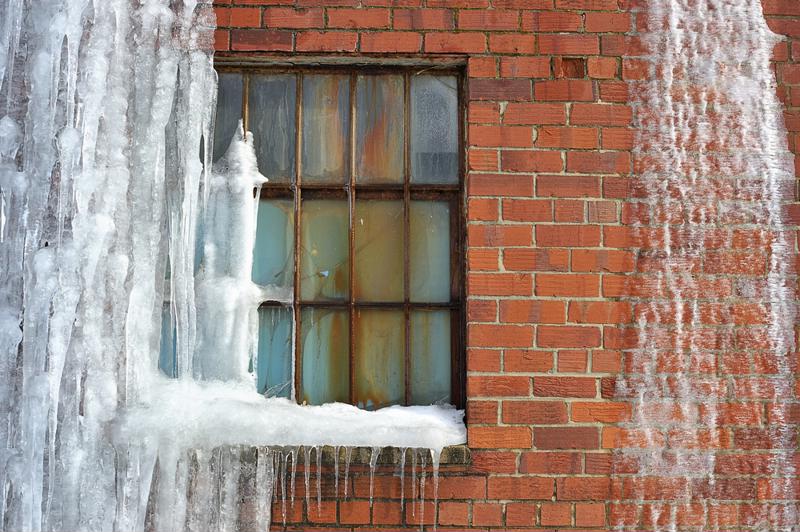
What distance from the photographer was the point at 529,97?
8.87 feet

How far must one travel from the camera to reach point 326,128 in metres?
2.85

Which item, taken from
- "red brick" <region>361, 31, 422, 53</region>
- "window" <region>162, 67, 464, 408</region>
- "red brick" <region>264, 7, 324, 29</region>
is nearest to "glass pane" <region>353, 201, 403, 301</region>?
"window" <region>162, 67, 464, 408</region>

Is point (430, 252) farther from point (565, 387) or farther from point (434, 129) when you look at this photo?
point (565, 387)

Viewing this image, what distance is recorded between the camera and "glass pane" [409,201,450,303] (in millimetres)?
2799

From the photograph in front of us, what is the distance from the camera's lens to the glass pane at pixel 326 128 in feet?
9.28

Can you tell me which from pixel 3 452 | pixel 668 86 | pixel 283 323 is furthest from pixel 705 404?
pixel 3 452

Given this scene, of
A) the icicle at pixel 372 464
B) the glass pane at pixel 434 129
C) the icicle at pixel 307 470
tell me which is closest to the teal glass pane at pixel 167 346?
the icicle at pixel 307 470

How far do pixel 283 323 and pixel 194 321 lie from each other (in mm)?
338

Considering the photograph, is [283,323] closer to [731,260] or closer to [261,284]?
[261,284]

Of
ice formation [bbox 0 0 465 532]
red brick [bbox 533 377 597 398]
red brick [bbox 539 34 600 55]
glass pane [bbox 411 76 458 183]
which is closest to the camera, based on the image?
ice formation [bbox 0 0 465 532]

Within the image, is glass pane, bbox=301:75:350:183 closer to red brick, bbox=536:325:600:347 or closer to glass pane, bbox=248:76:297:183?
glass pane, bbox=248:76:297:183

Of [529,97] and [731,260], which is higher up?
[529,97]

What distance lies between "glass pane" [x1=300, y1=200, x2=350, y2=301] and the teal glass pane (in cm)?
50

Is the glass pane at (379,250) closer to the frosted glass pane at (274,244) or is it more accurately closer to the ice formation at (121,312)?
the frosted glass pane at (274,244)
